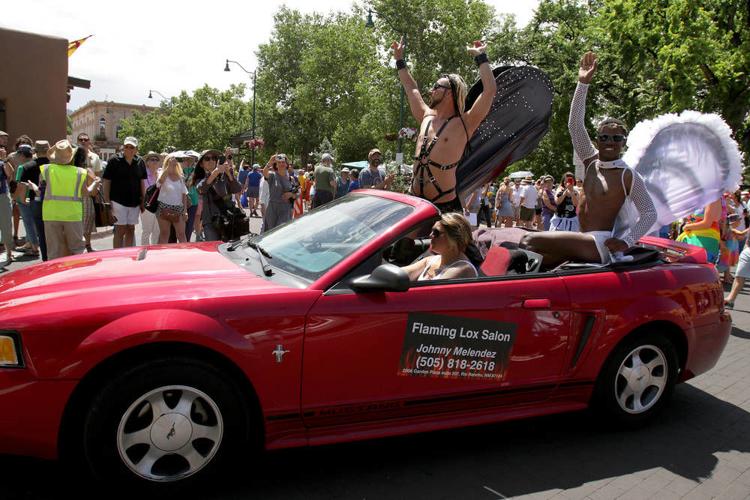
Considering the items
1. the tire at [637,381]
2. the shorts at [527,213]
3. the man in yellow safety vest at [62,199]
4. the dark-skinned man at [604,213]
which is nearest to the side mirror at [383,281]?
the dark-skinned man at [604,213]

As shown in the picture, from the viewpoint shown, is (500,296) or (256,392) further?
(500,296)

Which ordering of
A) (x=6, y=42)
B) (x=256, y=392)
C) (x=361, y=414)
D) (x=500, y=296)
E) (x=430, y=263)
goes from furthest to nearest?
1. (x=6, y=42)
2. (x=430, y=263)
3. (x=500, y=296)
4. (x=361, y=414)
5. (x=256, y=392)

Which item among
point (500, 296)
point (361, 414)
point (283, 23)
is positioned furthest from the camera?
point (283, 23)

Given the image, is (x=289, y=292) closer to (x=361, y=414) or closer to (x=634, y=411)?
(x=361, y=414)

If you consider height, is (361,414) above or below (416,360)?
below

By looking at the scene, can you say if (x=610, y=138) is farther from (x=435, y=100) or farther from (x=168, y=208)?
(x=168, y=208)

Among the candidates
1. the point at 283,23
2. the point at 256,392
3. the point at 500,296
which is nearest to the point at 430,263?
the point at 500,296

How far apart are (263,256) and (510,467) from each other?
1767 mm

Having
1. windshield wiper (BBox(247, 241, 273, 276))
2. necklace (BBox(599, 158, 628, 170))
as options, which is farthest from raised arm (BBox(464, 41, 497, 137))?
windshield wiper (BBox(247, 241, 273, 276))

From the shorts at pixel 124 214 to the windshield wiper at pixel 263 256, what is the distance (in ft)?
16.3

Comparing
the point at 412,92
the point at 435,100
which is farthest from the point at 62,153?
the point at 435,100

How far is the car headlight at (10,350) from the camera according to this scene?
2.43 meters

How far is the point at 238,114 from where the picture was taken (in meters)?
66.3

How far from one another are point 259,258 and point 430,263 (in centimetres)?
100
